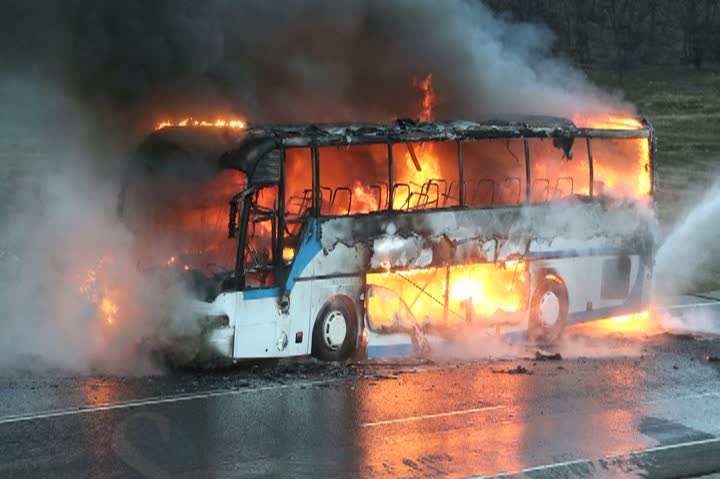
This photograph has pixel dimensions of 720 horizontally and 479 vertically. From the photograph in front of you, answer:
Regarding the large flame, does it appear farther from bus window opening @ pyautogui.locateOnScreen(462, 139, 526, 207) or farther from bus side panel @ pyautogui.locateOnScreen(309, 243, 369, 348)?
bus side panel @ pyautogui.locateOnScreen(309, 243, 369, 348)

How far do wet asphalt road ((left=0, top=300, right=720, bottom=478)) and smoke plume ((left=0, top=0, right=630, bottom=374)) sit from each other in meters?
1.52

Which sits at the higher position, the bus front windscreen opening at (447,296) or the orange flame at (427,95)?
the orange flame at (427,95)

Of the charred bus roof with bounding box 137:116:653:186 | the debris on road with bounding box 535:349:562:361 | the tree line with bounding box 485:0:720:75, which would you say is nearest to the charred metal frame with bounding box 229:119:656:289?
the charred bus roof with bounding box 137:116:653:186

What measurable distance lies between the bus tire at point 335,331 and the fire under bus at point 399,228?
0.06 ft

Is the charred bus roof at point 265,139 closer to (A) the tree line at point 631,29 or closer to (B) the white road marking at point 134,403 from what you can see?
(B) the white road marking at point 134,403

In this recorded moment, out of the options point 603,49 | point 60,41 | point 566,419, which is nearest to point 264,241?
point 566,419

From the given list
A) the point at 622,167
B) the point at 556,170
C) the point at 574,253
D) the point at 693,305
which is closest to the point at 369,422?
the point at 574,253

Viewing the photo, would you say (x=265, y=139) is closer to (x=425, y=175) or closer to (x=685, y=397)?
(x=425, y=175)

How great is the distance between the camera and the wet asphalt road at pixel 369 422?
973cm

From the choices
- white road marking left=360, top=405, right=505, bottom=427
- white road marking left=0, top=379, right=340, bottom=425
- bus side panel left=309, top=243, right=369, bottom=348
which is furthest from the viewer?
bus side panel left=309, top=243, right=369, bottom=348

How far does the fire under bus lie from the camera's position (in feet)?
43.2

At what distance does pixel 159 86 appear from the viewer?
1744cm

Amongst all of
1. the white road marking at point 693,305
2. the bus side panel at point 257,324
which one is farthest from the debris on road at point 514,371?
the white road marking at point 693,305

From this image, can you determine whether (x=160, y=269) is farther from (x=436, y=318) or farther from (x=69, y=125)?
(x=69, y=125)
